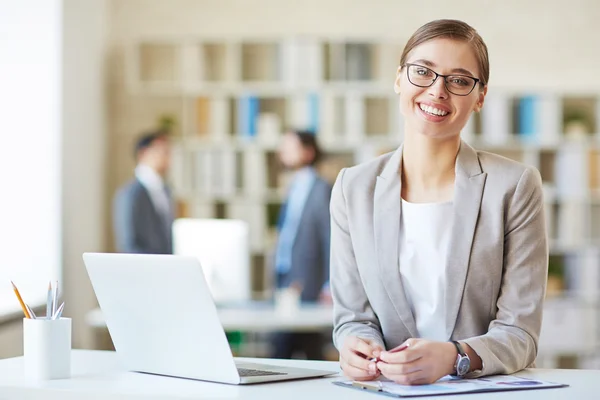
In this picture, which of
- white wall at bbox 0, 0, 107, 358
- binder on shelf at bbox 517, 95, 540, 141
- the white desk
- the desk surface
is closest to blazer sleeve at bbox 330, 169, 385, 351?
the white desk

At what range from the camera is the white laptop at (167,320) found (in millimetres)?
1593

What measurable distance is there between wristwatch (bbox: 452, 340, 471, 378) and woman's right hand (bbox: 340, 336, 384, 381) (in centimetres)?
14

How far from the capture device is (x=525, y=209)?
1773mm

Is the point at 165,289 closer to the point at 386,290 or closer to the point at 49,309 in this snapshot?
the point at 49,309

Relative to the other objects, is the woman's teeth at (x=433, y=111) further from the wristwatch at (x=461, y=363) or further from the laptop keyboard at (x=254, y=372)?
the laptop keyboard at (x=254, y=372)

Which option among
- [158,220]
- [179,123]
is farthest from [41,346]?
[179,123]

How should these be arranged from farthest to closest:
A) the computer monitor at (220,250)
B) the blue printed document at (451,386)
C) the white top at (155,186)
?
the white top at (155,186)
the computer monitor at (220,250)
the blue printed document at (451,386)

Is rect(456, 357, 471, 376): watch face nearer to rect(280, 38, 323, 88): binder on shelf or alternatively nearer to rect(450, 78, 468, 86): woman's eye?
rect(450, 78, 468, 86): woman's eye

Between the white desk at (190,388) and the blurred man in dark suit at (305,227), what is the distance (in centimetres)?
310

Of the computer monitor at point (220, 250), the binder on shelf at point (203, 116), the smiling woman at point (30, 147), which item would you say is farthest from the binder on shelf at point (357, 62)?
the computer monitor at point (220, 250)

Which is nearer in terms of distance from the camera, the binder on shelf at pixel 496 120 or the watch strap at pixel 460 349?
the watch strap at pixel 460 349

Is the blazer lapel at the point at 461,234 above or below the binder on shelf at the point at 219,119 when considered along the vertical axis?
below

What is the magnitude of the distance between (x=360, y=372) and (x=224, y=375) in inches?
9.5

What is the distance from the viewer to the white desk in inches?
59.4
